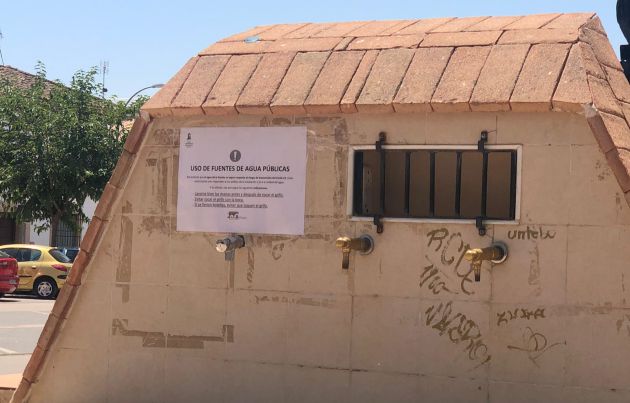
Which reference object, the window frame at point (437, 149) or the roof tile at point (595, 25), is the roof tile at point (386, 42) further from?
the roof tile at point (595, 25)

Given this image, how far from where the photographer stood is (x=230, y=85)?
30.4 ft

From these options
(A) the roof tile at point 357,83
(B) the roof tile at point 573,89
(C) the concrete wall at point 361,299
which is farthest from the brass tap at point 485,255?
(A) the roof tile at point 357,83

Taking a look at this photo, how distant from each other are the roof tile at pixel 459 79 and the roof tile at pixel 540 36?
23 centimetres

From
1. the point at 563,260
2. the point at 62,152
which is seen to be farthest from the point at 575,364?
the point at 62,152

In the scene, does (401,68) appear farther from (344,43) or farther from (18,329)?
(18,329)

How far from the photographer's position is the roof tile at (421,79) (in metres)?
8.36

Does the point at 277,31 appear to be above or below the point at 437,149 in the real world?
above

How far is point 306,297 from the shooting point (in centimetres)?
878

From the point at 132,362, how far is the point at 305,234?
6.69 feet

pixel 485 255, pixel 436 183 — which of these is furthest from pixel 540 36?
pixel 485 255

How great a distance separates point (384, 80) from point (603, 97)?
181 centimetres

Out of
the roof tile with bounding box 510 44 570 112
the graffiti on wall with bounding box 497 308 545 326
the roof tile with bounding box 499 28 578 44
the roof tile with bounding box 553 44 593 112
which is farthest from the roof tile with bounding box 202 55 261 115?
the graffiti on wall with bounding box 497 308 545 326

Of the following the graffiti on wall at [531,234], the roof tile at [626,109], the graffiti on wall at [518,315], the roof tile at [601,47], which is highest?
the roof tile at [601,47]

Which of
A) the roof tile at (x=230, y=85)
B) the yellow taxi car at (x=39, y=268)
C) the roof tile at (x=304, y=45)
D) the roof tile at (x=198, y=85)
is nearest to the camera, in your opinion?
the roof tile at (x=230, y=85)
